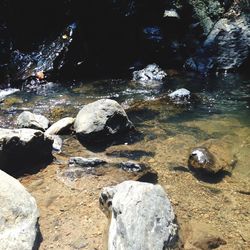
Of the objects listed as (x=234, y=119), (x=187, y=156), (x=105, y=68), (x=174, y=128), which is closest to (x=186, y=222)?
(x=187, y=156)

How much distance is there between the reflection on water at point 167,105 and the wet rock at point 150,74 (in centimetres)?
46

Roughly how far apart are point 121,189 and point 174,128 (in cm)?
315

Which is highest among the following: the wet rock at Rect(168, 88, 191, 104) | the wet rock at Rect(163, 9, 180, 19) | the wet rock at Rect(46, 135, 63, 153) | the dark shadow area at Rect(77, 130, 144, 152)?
the wet rock at Rect(163, 9, 180, 19)

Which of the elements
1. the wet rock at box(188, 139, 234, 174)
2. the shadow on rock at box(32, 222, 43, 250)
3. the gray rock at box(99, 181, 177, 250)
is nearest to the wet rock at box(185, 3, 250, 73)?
the wet rock at box(188, 139, 234, 174)

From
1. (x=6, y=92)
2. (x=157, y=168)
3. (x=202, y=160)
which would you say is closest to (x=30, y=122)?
(x=157, y=168)

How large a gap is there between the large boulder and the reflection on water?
6.07ft

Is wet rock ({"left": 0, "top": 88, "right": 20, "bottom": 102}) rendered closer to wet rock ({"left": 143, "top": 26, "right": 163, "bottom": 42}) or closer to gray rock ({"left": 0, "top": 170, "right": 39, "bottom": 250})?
wet rock ({"left": 143, "top": 26, "right": 163, "bottom": 42})

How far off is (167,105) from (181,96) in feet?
2.01

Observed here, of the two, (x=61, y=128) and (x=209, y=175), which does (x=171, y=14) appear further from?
(x=209, y=175)

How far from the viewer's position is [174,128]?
7008 mm

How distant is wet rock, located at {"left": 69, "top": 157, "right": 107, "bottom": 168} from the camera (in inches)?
218

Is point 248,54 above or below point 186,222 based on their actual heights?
below

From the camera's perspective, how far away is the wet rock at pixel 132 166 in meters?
5.38

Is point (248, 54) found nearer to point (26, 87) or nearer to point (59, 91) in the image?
point (59, 91)
